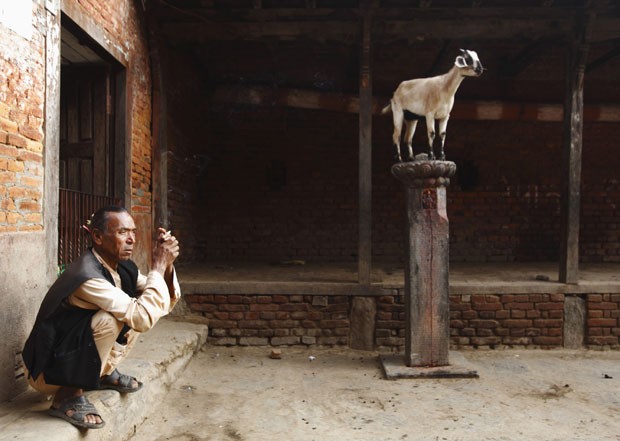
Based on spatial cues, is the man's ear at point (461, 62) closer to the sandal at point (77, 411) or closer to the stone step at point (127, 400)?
the stone step at point (127, 400)

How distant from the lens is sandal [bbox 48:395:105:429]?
8.88 ft

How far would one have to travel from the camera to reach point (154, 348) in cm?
454

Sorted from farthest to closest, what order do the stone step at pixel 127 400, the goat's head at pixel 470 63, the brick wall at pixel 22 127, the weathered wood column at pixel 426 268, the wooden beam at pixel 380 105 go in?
1. the wooden beam at pixel 380 105
2. the weathered wood column at pixel 426 268
3. the goat's head at pixel 470 63
4. the brick wall at pixel 22 127
5. the stone step at pixel 127 400

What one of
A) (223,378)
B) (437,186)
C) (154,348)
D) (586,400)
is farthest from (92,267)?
(586,400)

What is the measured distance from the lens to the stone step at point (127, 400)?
8.60 feet

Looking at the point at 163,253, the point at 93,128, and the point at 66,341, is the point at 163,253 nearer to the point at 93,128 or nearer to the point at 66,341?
the point at 66,341

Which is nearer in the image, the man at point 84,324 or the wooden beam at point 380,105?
the man at point 84,324

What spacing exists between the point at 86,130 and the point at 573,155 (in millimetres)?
5449

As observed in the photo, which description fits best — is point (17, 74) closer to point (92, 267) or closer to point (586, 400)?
point (92, 267)

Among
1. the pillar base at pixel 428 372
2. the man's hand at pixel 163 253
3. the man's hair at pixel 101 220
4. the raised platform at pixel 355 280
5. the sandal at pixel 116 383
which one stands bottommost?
the pillar base at pixel 428 372

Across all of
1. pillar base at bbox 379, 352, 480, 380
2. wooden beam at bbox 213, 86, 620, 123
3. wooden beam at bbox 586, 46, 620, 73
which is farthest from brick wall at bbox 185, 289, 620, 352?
wooden beam at bbox 586, 46, 620, 73

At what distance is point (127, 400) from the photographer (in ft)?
10.9

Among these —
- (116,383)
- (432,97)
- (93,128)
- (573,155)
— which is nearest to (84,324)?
(116,383)

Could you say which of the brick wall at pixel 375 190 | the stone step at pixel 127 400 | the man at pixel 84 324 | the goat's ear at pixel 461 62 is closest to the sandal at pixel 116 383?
the stone step at pixel 127 400
